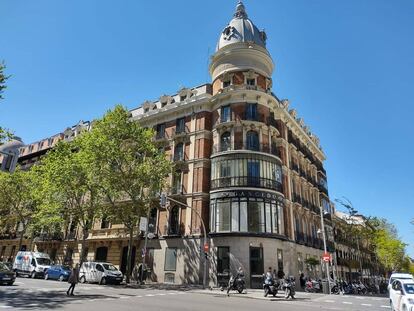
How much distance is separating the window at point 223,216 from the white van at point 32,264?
53.4 feet

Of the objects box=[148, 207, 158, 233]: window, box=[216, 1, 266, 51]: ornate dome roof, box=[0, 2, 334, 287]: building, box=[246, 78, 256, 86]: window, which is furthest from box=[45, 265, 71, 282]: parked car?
box=[216, 1, 266, 51]: ornate dome roof

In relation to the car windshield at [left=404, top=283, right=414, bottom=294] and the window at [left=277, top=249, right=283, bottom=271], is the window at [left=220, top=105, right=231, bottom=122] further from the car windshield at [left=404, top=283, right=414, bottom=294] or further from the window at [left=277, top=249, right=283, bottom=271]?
the car windshield at [left=404, top=283, right=414, bottom=294]

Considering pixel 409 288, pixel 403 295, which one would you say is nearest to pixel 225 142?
pixel 409 288

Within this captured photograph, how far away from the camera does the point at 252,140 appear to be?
102 feet

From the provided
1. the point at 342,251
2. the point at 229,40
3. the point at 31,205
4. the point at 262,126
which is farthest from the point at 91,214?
the point at 342,251

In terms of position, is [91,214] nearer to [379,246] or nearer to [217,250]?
[217,250]

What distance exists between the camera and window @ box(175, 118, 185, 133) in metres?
34.9

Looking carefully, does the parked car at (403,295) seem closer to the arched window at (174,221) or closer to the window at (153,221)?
the arched window at (174,221)

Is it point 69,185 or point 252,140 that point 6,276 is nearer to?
point 69,185

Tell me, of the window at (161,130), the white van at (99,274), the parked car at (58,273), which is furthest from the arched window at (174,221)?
the parked car at (58,273)

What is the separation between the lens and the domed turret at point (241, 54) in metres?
33.8

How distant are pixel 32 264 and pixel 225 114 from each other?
2353cm

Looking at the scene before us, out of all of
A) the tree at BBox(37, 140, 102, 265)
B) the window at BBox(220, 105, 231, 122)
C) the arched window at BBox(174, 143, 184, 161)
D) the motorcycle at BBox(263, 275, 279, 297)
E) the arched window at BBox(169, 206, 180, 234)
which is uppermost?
the window at BBox(220, 105, 231, 122)

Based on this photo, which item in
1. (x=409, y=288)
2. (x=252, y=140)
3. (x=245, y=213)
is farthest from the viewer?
(x=252, y=140)
